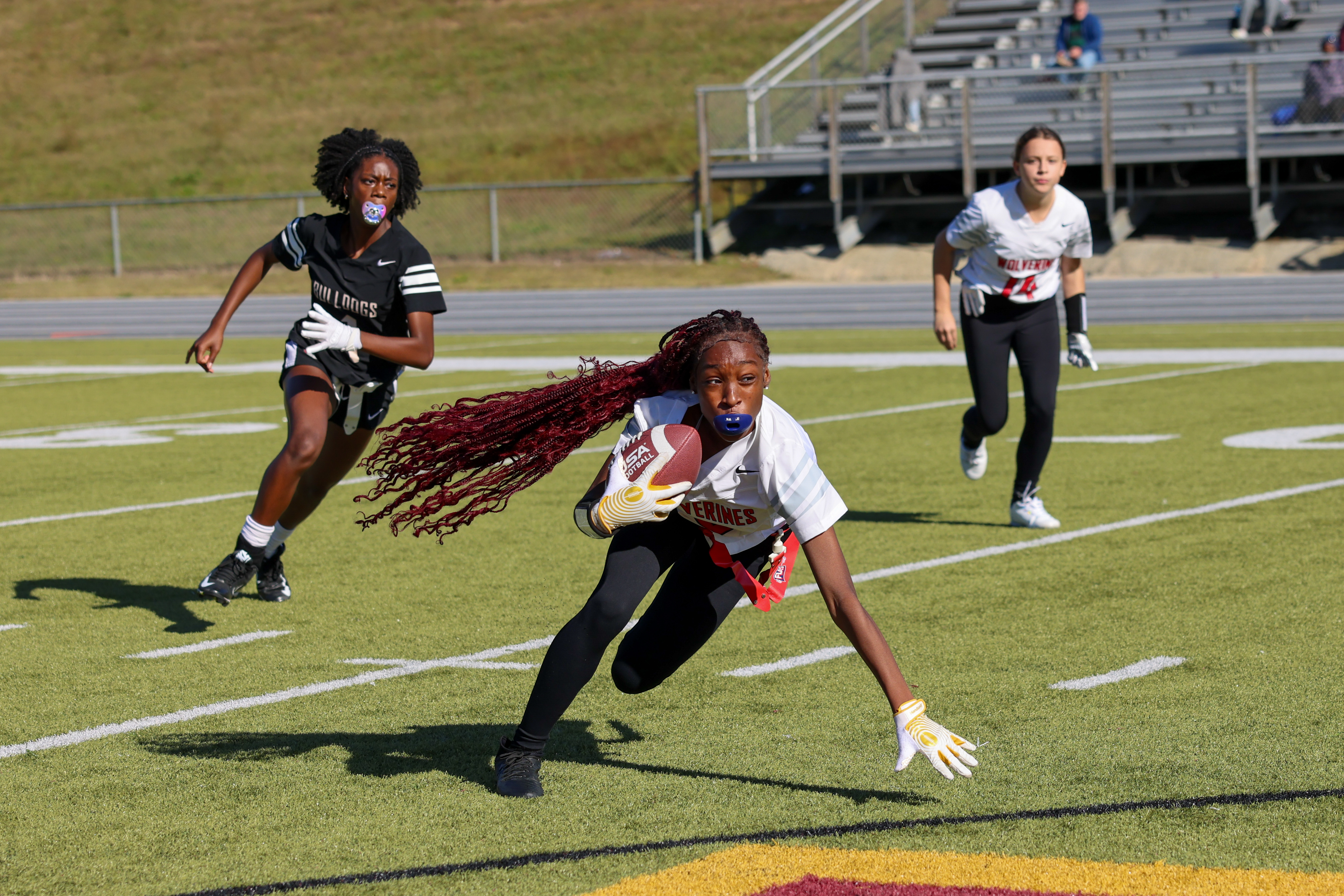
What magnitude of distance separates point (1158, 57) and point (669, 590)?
2692cm

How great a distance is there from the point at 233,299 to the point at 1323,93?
21.5 m

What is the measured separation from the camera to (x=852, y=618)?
3.90 meters

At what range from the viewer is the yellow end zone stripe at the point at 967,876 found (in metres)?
3.41

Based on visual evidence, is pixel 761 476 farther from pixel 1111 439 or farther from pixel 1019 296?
pixel 1111 439

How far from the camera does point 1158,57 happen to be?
28859 millimetres

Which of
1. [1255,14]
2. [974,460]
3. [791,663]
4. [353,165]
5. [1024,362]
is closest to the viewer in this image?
[791,663]

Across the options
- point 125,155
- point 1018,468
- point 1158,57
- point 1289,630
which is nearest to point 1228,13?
point 1158,57

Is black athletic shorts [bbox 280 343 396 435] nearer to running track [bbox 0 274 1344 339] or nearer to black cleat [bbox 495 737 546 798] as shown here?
black cleat [bbox 495 737 546 798]

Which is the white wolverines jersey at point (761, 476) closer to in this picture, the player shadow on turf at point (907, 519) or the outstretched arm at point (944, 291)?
the outstretched arm at point (944, 291)

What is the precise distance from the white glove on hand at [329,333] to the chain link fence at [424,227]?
22.7 meters

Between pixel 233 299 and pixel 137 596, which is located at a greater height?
pixel 233 299

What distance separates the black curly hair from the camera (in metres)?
6.55

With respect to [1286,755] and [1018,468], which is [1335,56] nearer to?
[1018,468]

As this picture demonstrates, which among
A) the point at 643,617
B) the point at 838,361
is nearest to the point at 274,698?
the point at 643,617
